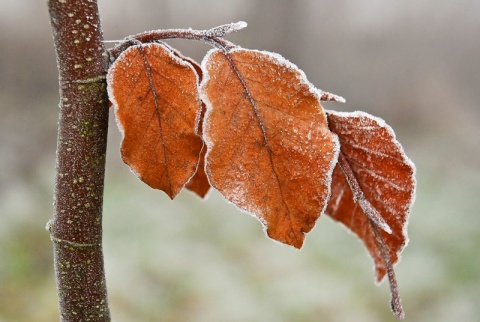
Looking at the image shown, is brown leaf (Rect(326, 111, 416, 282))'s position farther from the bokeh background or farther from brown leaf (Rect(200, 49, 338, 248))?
the bokeh background

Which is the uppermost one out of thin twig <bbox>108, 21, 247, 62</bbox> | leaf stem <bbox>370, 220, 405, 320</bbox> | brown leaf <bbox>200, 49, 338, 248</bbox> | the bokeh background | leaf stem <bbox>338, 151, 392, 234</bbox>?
thin twig <bbox>108, 21, 247, 62</bbox>

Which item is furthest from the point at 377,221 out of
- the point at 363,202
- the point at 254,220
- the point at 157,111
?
the point at 254,220

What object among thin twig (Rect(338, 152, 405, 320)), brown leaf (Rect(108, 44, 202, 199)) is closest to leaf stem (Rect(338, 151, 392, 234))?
thin twig (Rect(338, 152, 405, 320))

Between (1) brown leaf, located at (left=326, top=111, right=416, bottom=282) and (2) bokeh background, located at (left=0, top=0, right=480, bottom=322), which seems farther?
(2) bokeh background, located at (left=0, top=0, right=480, bottom=322)

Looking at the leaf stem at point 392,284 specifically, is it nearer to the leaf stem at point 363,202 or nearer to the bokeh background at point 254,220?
the leaf stem at point 363,202

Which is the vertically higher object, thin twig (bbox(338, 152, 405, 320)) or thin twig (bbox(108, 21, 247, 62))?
thin twig (bbox(108, 21, 247, 62))

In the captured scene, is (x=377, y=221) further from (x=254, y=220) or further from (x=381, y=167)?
(x=254, y=220)
